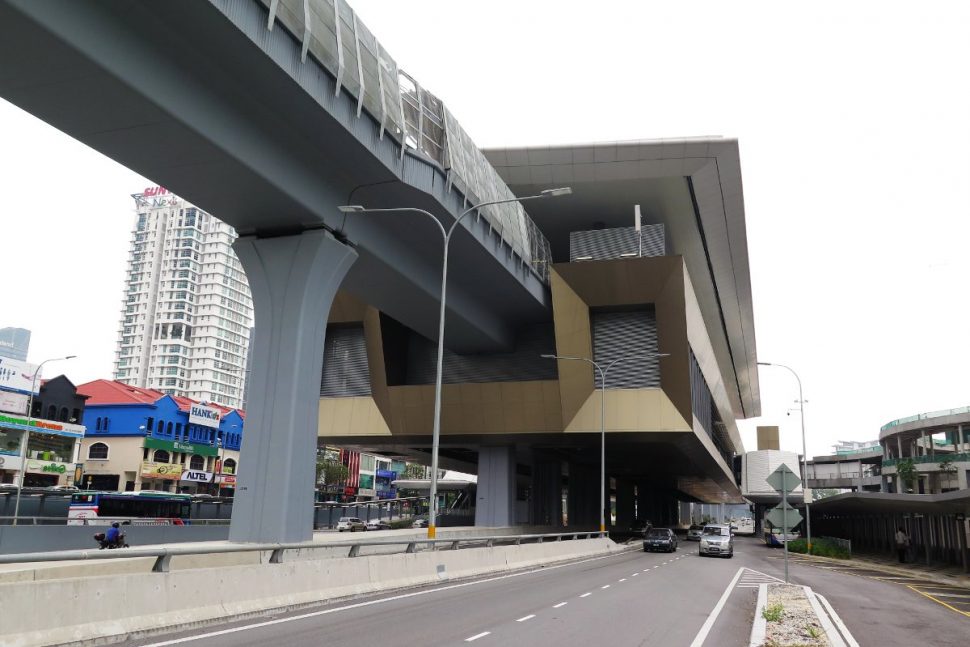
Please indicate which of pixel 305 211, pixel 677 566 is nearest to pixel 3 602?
pixel 305 211

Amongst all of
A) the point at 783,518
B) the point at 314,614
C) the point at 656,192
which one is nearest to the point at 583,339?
the point at 656,192

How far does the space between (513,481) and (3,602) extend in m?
43.1

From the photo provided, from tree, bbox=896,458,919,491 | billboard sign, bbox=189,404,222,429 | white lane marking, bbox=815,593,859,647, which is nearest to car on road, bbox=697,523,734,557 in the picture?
white lane marking, bbox=815,593,859,647

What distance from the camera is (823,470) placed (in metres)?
143

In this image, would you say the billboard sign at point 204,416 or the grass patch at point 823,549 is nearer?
the grass patch at point 823,549

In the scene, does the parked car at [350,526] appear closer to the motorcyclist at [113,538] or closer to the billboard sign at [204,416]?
the billboard sign at [204,416]

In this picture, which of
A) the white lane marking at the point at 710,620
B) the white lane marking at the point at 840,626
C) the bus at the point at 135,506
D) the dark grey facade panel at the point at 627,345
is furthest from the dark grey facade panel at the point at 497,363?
the white lane marking at the point at 840,626

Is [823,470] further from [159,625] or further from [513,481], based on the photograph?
[159,625]

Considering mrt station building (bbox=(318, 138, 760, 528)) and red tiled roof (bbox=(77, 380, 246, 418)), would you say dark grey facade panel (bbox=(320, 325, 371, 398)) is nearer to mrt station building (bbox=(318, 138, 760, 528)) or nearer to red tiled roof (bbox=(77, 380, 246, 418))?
mrt station building (bbox=(318, 138, 760, 528))

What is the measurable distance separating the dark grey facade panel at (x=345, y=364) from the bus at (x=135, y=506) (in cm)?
1081

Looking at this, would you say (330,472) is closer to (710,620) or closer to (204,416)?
(204,416)

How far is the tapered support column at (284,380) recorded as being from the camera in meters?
23.0

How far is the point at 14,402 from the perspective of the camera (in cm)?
6203

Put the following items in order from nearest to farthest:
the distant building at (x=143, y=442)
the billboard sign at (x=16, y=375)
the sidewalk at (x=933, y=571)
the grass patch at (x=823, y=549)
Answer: the sidewalk at (x=933, y=571) < the grass patch at (x=823, y=549) < the billboard sign at (x=16, y=375) < the distant building at (x=143, y=442)
